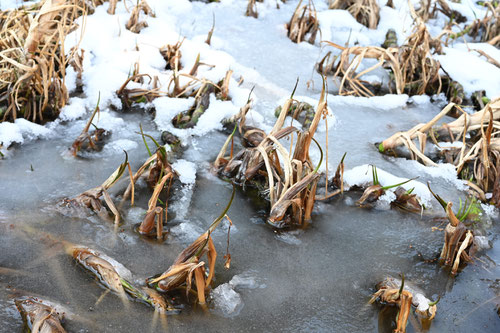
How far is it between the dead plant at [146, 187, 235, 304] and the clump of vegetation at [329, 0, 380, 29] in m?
3.60

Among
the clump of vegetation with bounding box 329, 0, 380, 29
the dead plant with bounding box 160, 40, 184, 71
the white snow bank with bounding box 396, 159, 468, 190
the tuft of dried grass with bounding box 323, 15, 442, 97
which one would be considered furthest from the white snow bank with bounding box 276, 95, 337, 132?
the clump of vegetation with bounding box 329, 0, 380, 29

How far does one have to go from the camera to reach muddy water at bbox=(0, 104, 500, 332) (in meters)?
1.75

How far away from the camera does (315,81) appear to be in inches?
151

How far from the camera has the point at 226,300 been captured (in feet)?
6.02

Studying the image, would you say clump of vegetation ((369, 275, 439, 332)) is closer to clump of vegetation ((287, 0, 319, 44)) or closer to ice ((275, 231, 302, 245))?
ice ((275, 231, 302, 245))

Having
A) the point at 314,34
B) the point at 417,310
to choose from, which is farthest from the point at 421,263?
the point at 314,34

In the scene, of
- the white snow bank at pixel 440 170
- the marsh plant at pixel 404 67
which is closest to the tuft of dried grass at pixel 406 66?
the marsh plant at pixel 404 67

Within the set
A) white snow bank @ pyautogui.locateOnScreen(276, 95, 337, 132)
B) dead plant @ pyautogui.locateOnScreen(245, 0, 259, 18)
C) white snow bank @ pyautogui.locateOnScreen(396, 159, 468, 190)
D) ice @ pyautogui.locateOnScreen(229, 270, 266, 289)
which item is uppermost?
dead plant @ pyautogui.locateOnScreen(245, 0, 259, 18)

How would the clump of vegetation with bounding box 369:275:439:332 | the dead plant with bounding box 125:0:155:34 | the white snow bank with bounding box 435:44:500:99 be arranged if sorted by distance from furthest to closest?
the dead plant with bounding box 125:0:155:34
the white snow bank with bounding box 435:44:500:99
the clump of vegetation with bounding box 369:275:439:332

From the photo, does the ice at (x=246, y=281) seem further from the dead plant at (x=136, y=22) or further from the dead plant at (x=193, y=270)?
the dead plant at (x=136, y=22)

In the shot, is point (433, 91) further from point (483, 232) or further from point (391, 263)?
point (391, 263)

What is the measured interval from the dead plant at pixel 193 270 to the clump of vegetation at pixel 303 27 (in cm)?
297

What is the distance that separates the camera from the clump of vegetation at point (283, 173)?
7.43 ft

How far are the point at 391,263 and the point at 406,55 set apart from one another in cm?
226
